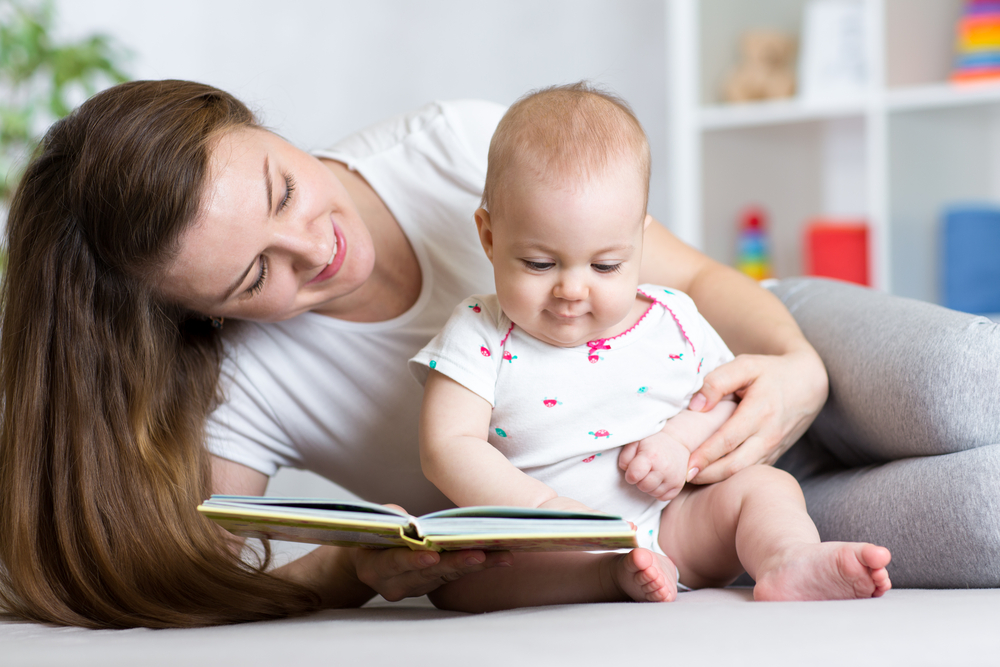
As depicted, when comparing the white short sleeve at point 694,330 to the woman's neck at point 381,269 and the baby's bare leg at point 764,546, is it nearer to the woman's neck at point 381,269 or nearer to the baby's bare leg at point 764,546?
the baby's bare leg at point 764,546

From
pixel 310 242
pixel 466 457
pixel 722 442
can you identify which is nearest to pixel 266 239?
pixel 310 242

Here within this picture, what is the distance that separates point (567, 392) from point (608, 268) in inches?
5.7

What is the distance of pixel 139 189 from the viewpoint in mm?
1000

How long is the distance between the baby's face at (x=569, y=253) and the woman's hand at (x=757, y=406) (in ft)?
0.60

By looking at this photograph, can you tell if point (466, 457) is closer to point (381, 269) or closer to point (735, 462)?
point (735, 462)

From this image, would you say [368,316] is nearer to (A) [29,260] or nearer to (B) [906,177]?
(A) [29,260]

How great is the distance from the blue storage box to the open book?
205 cm

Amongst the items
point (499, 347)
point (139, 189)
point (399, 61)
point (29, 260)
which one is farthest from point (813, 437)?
point (399, 61)

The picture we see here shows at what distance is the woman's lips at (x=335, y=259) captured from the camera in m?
1.11

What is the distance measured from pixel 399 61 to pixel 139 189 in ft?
7.24

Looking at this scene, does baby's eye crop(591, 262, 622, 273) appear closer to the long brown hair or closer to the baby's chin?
the baby's chin

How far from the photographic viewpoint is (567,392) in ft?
3.19

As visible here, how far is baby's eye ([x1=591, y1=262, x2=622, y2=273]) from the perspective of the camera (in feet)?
3.03

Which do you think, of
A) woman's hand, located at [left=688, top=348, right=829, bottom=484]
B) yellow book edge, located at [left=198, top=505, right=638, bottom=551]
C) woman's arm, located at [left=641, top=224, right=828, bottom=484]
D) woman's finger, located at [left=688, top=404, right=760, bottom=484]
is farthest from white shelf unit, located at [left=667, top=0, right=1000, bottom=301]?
yellow book edge, located at [left=198, top=505, right=638, bottom=551]
